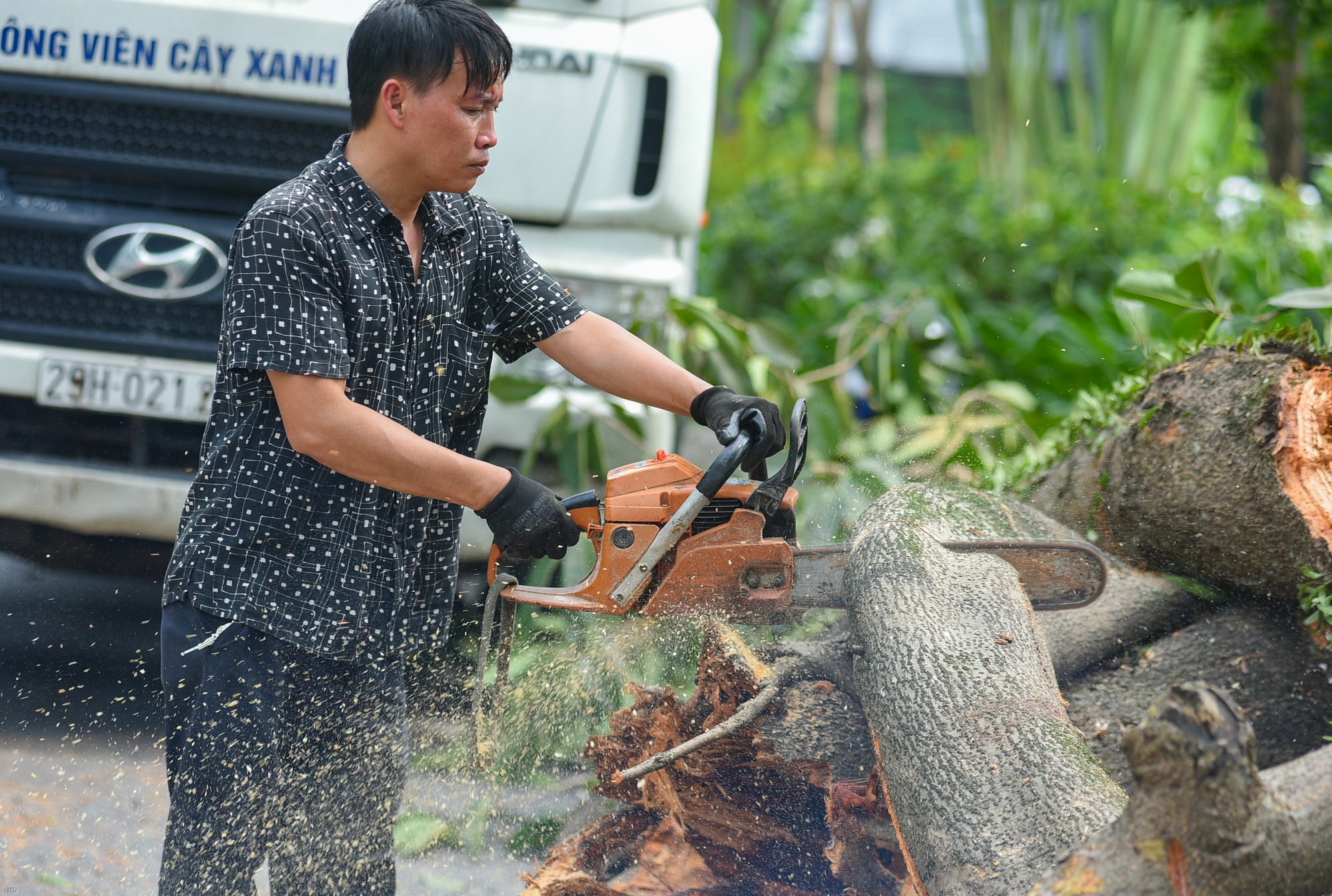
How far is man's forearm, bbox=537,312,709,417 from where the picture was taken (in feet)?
7.39

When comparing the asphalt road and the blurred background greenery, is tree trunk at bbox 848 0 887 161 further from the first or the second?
the asphalt road

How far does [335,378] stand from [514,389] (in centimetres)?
163

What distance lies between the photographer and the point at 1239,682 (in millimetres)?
2461

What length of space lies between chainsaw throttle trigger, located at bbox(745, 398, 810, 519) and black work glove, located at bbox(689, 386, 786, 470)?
0.12 feet

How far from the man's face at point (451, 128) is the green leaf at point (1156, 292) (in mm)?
2578

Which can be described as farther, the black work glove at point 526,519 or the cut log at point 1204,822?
the black work glove at point 526,519

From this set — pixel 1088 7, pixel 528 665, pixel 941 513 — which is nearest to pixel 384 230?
pixel 528 665

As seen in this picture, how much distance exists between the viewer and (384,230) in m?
1.90

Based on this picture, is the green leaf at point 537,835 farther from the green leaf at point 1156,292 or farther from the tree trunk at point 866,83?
the tree trunk at point 866,83

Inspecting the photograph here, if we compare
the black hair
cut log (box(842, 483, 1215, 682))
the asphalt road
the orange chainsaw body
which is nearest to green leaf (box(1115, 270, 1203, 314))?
cut log (box(842, 483, 1215, 682))

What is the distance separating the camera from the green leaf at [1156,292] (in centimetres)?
359

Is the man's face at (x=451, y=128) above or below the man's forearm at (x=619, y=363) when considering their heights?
above

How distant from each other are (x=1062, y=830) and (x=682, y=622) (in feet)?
3.40

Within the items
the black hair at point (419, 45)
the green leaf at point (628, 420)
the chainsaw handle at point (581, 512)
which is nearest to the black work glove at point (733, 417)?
the chainsaw handle at point (581, 512)
